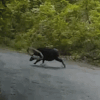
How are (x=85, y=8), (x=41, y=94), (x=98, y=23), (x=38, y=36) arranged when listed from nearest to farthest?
(x=41, y=94) < (x=98, y=23) < (x=38, y=36) < (x=85, y=8)

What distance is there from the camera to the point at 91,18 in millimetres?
15539

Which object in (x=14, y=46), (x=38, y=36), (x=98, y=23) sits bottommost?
(x=14, y=46)

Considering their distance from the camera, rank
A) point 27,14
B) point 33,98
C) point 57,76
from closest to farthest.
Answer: point 33,98
point 57,76
point 27,14

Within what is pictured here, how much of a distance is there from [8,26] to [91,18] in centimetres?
722

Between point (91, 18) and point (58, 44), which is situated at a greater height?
point (91, 18)

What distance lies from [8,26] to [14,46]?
268 cm

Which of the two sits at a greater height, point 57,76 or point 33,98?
point 33,98

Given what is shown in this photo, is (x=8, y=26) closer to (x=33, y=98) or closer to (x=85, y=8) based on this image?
(x=85, y=8)

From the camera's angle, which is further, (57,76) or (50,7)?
(50,7)

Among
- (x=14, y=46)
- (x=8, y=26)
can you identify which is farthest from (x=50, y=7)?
(x=8, y=26)

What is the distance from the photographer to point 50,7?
15680mm

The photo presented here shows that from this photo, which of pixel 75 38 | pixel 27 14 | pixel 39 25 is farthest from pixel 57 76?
pixel 27 14

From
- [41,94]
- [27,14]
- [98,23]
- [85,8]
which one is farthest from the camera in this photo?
[27,14]

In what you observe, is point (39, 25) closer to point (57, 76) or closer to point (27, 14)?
point (27, 14)
